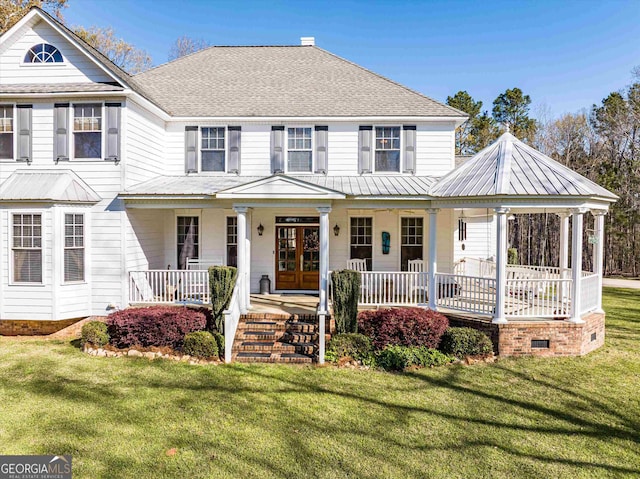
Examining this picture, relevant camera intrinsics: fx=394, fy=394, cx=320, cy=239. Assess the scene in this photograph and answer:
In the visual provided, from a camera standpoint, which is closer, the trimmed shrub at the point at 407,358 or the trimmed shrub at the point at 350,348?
the trimmed shrub at the point at 407,358

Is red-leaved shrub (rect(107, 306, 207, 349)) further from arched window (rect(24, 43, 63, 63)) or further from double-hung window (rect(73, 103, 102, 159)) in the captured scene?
arched window (rect(24, 43, 63, 63))

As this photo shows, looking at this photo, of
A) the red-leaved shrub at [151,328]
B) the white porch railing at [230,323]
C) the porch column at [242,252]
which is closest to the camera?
the white porch railing at [230,323]

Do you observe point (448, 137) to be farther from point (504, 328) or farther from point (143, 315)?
point (143, 315)

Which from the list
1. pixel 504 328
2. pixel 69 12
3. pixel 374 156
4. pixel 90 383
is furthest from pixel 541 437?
pixel 69 12

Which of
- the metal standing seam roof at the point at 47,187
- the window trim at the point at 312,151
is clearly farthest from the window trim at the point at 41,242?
the window trim at the point at 312,151

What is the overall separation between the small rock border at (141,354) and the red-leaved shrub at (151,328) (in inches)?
7.5

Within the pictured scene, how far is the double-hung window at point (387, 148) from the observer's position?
13008mm

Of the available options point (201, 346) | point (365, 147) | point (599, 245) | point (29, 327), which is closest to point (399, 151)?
point (365, 147)

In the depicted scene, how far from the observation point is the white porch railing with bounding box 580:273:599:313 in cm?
1021

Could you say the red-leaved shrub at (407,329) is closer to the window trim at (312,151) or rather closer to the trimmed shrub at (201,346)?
the trimmed shrub at (201,346)

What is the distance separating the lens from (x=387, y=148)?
512 inches

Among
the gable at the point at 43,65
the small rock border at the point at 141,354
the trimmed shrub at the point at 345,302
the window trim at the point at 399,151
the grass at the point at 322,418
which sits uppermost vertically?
the gable at the point at 43,65

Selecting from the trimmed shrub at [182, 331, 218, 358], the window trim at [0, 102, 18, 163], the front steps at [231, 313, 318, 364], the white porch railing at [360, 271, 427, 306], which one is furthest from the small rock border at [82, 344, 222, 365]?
the window trim at [0, 102, 18, 163]

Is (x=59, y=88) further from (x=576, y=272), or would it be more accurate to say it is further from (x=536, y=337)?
(x=576, y=272)
